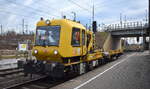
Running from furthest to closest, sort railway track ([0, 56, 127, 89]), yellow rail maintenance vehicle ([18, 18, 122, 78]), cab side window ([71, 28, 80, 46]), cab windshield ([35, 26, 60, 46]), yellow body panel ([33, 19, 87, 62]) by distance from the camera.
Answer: cab side window ([71, 28, 80, 46]), cab windshield ([35, 26, 60, 46]), yellow body panel ([33, 19, 87, 62]), yellow rail maintenance vehicle ([18, 18, 122, 78]), railway track ([0, 56, 127, 89])

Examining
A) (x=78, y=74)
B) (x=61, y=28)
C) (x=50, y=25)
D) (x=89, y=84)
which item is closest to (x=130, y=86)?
(x=89, y=84)

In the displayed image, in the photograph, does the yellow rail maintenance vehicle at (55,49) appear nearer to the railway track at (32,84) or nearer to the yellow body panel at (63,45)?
the yellow body panel at (63,45)

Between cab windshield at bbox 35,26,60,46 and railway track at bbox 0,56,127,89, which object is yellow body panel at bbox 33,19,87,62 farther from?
railway track at bbox 0,56,127,89

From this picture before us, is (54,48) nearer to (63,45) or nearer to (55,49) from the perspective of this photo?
(55,49)

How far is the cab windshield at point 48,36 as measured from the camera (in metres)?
9.20

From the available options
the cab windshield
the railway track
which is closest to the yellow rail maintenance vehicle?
the cab windshield

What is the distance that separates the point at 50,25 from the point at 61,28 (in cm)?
76

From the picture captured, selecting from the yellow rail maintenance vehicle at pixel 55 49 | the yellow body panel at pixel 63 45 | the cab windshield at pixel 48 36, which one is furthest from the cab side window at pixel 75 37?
the cab windshield at pixel 48 36

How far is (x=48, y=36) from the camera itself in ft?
30.9

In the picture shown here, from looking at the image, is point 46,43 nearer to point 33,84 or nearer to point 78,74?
point 33,84

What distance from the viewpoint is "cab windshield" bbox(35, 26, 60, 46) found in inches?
362

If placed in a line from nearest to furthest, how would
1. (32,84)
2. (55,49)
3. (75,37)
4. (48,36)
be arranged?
1. (55,49)
2. (32,84)
3. (48,36)
4. (75,37)

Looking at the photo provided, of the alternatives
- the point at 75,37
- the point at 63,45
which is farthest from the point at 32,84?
the point at 75,37

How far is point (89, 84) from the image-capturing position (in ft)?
29.3
